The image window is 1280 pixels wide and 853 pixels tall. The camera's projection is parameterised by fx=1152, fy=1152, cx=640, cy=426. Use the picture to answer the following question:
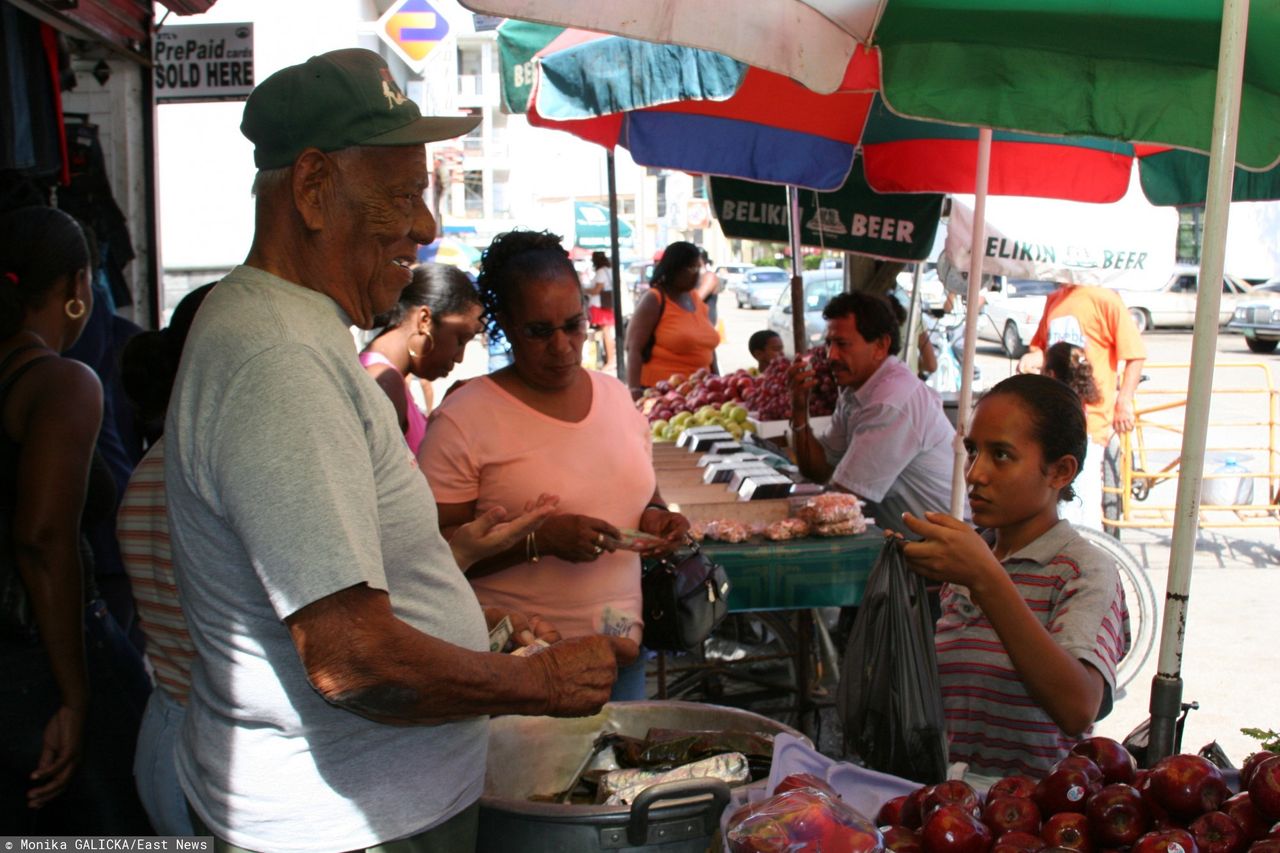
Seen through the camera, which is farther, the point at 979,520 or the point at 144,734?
the point at 979,520

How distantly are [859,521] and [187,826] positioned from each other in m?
2.95

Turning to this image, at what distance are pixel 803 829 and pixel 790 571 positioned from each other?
2.72 metres

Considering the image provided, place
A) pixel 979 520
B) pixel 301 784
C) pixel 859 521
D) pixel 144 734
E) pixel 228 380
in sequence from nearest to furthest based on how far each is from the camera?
pixel 228 380 < pixel 301 784 < pixel 144 734 < pixel 979 520 < pixel 859 521

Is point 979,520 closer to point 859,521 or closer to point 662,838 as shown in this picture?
point 662,838

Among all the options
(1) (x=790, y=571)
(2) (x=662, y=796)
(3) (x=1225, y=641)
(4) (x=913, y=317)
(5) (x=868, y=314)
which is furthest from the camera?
(4) (x=913, y=317)

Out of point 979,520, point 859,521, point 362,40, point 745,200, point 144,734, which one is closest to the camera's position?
point 144,734

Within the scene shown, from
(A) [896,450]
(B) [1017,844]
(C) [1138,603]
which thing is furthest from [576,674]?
(C) [1138,603]

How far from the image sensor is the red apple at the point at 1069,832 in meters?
1.70

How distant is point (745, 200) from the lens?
820cm

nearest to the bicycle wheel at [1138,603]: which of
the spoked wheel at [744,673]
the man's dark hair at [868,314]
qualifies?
the man's dark hair at [868,314]

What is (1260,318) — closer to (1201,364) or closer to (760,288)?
(760,288)

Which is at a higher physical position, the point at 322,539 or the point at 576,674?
the point at 322,539

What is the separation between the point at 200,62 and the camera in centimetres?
851

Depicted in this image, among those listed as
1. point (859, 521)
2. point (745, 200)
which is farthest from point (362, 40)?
point (859, 521)
